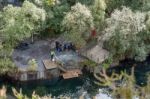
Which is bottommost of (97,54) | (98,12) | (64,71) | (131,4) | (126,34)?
(64,71)

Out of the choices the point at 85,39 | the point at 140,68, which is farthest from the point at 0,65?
the point at 140,68

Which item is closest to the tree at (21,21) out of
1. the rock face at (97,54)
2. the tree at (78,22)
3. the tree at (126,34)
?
the tree at (78,22)

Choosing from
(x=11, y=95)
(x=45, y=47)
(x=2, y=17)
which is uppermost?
(x=2, y=17)

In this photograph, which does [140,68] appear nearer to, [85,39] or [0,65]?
[85,39]

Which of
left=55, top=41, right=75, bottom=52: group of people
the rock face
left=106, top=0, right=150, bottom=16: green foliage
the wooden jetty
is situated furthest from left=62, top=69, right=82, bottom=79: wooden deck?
left=106, top=0, right=150, bottom=16: green foliage

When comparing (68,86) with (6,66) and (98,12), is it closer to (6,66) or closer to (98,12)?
(6,66)

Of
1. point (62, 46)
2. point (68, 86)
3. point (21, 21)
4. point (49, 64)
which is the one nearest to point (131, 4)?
point (62, 46)
